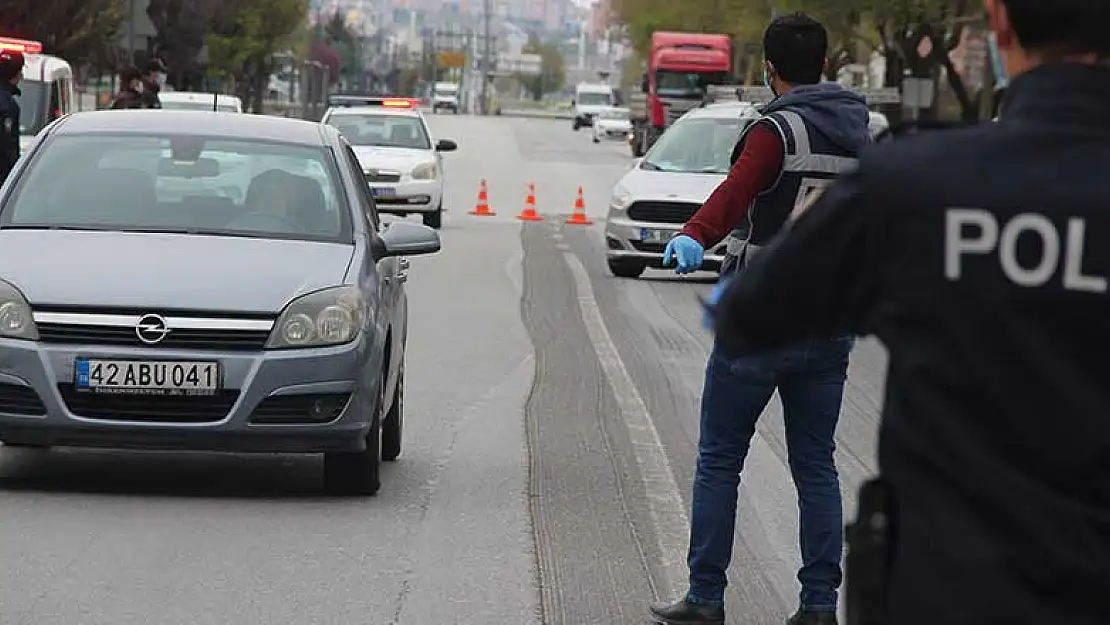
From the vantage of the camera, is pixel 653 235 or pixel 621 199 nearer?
pixel 653 235

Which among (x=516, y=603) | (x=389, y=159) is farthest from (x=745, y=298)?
(x=389, y=159)

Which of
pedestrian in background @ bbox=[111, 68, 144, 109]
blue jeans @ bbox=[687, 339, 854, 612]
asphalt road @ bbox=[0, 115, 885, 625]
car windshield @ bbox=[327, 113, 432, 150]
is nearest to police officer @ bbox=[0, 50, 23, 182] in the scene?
asphalt road @ bbox=[0, 115, 885, 625]

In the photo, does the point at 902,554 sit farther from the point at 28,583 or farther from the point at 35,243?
the point at 35,243

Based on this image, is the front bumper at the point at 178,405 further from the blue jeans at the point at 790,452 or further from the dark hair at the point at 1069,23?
the dark hair at the point at 1069,23

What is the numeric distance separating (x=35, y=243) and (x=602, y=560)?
108 inches

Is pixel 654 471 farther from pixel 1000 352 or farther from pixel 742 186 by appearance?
pixel 1000 352

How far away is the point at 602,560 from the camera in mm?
7781

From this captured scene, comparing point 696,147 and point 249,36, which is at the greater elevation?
point 249,36

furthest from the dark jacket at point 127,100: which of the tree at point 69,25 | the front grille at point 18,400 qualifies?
the tree at point 69,25

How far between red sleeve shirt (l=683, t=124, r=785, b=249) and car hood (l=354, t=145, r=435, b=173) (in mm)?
23720

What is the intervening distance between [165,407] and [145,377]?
5.2 inches

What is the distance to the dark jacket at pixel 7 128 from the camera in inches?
677

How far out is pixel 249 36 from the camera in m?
79.0

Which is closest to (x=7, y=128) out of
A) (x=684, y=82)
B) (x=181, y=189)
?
(x=181, y=189)
